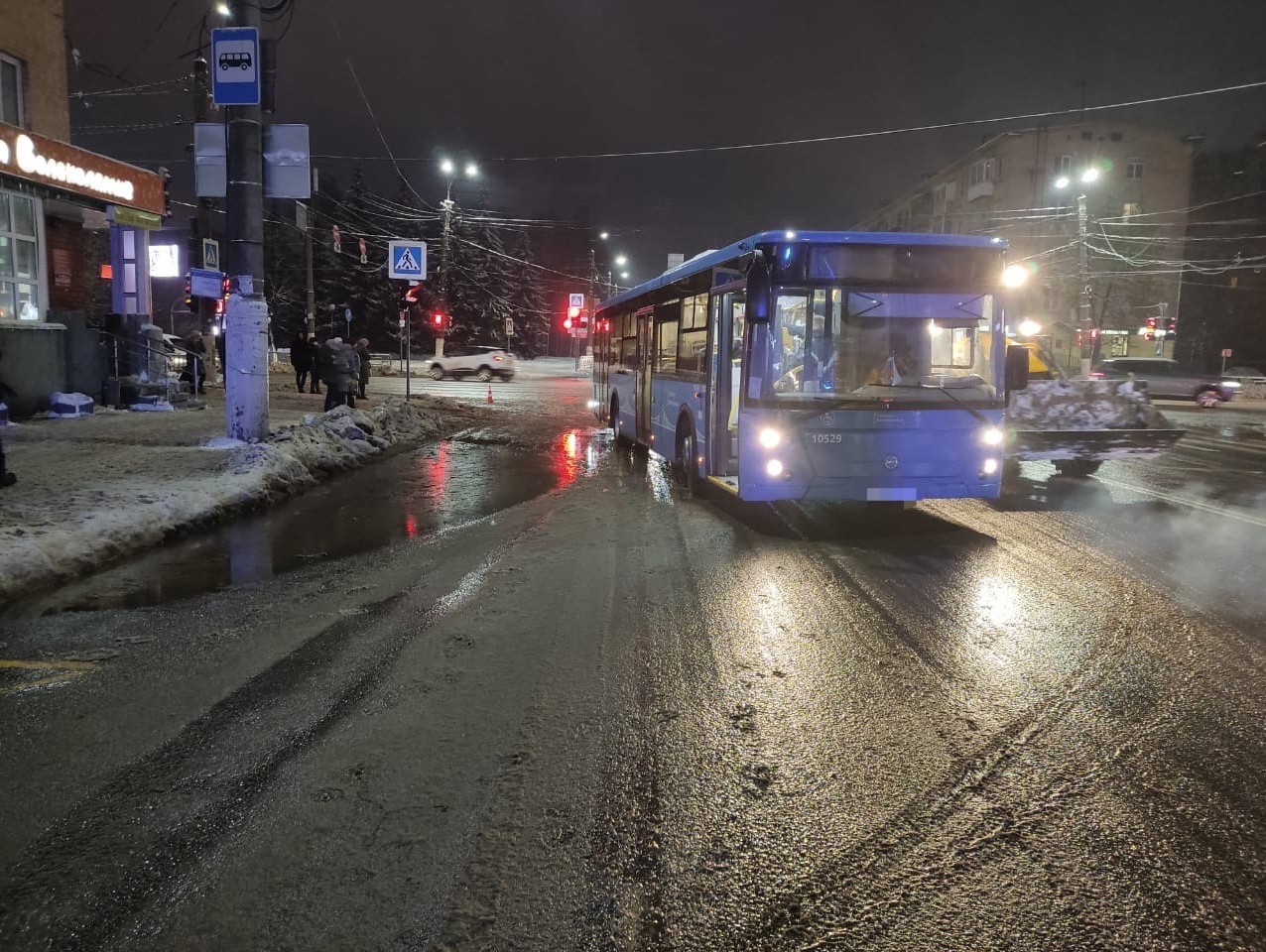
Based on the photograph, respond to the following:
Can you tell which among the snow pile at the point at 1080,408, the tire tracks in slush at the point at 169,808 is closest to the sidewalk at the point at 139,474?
the tire tracks in slush at the point at 169,808

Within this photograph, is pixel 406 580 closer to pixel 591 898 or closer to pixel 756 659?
pixel 756 659

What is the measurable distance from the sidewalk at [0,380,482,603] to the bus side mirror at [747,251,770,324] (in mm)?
6039

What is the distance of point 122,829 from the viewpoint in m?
3.22

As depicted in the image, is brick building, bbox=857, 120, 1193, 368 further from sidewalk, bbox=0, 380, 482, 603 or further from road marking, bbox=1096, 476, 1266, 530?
sidewalk, bbox=0, 380, 482, 603

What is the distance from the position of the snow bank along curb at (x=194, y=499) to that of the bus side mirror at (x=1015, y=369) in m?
8.40

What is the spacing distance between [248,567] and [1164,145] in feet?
232

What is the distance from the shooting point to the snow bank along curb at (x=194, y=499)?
22.6 feet

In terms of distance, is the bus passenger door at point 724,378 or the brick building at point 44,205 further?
the brick building at point 44,205

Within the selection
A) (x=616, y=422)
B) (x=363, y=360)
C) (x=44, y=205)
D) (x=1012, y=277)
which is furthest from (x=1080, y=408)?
(x=363, y=360)

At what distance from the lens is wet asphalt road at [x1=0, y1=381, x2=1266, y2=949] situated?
2758mm

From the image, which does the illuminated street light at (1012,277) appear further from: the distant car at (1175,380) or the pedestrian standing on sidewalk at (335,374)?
the distant car at (1175,380)

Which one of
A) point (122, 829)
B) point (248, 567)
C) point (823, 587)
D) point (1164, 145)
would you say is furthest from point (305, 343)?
point (1164, 145)

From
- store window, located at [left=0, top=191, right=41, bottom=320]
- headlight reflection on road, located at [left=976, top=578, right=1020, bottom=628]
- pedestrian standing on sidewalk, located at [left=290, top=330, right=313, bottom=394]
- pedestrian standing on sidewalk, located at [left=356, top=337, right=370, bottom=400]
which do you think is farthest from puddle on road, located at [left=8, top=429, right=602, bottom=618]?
pedestrian standing on sidewalk, located at [left=290, top=330, right=313, bottom=394]

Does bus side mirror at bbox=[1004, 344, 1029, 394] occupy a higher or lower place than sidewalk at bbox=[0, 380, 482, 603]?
higher
